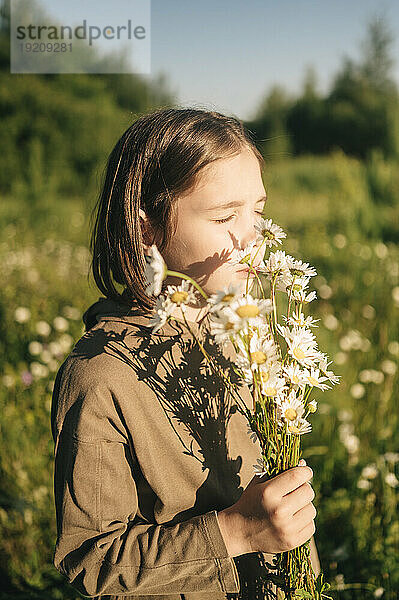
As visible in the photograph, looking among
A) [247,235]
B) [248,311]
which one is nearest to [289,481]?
[248,311]

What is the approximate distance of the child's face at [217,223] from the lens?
91 cm

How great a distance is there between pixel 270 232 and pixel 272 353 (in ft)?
0.56

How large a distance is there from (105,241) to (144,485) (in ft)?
1.35

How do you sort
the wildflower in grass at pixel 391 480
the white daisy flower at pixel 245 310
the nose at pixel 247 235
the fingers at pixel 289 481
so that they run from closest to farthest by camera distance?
1. the white daisy flower at pixel 245 310
2. the fingers at pixel 289 481
3. the nose at pixel 247 235
4. the wildflower in grass at pixel 391 480

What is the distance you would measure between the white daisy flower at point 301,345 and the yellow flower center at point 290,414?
0.06 metres

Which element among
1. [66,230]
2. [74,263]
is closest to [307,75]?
[66,230]

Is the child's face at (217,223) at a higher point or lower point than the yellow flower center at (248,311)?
higher

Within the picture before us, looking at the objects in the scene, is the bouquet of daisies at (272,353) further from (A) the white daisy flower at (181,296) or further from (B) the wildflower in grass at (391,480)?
(B) the wildflower in grass at (391,480)

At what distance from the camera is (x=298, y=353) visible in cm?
76

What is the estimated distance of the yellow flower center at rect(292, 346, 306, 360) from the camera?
76cm

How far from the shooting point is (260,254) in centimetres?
87

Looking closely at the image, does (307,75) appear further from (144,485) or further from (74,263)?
(144,485)

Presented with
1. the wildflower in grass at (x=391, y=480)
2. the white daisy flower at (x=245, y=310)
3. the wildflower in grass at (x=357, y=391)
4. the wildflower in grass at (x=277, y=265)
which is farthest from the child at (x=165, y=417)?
the wildflower in grass at (x=357, y=391)

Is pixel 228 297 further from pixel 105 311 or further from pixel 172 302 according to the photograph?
pixel 105 311
